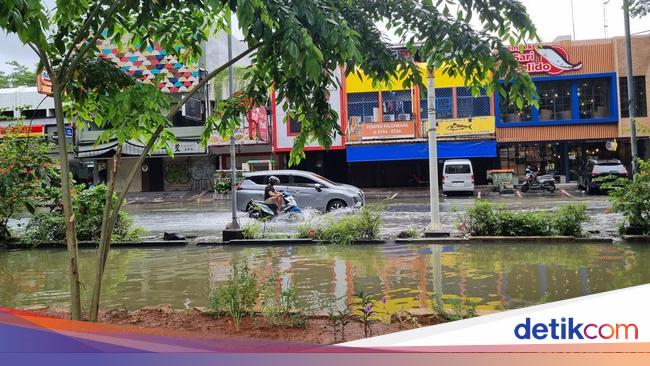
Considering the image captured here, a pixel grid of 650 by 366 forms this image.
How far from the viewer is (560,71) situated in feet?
102

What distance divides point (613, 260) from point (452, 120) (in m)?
22.6

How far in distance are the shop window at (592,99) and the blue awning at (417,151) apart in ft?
20.1

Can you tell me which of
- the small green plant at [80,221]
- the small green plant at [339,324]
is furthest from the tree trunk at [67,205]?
the small green plant at [80,221]

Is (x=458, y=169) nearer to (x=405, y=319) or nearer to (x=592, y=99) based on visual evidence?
(x=592, y=99)

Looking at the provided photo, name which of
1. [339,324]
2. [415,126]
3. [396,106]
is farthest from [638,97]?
[339,324]

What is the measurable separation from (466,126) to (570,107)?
6.50 meters

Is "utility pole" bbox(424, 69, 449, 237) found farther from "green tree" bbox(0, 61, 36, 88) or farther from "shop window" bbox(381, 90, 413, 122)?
"green tree" bbox(0, 61, 36, 88)

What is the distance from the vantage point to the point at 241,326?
5.28 m

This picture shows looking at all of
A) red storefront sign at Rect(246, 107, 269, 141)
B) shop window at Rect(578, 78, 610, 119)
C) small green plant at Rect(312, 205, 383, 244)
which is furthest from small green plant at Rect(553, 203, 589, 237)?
shop window at Rect(578, 78, 610, 119)

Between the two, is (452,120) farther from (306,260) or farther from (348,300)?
(348,300)

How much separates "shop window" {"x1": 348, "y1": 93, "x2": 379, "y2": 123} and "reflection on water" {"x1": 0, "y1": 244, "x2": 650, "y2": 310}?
2191cm

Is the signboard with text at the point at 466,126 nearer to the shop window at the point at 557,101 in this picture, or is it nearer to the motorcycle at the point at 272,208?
the shop window at the point at 557,101

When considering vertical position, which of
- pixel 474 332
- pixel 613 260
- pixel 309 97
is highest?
pixel 309 97

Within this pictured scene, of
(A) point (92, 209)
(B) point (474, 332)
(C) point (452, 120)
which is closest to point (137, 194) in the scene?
(C) point (452, 120)
